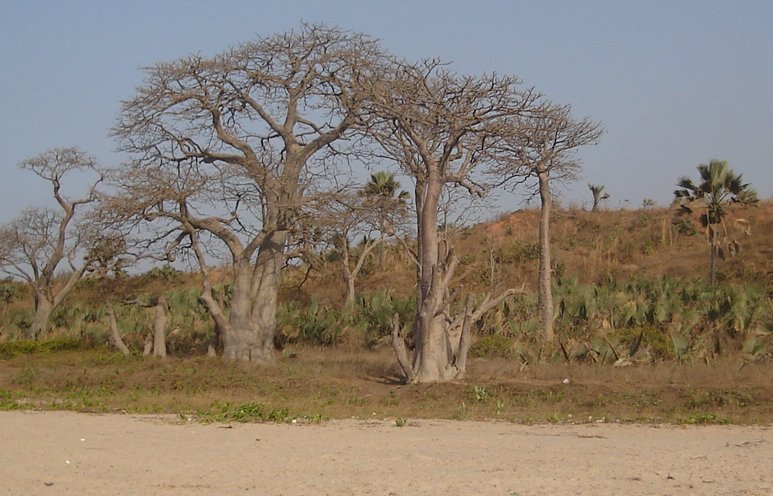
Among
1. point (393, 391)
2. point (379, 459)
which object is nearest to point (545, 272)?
point (393, 391)

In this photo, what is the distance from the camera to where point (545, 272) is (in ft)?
78.0

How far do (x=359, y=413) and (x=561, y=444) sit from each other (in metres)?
4.78

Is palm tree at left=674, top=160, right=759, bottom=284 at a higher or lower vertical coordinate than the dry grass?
higher

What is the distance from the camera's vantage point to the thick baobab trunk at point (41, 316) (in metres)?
28.6

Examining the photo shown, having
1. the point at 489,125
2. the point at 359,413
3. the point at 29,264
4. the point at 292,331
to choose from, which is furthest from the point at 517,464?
the point at 29,264

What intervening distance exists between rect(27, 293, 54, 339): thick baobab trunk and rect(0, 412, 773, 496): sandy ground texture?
668 inches

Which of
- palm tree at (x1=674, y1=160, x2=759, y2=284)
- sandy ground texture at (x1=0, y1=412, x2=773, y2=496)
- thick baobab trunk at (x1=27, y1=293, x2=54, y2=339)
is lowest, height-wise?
sandy ground texture at (x1=0, y1=412, x2=773, y2=496)

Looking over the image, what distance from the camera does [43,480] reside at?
8188 mm

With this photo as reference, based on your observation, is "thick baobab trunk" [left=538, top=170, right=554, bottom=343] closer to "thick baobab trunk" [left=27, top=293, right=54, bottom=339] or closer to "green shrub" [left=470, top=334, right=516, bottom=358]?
"green shrub" [left=470, top=334, right=516, bottom=358]

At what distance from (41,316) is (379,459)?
22.6 meters

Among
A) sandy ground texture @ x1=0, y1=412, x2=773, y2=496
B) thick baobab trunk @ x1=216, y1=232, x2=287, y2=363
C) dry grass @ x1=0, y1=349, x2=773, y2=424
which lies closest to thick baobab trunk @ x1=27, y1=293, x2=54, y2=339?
dry grass @ x1=0, y1=349, x2=773, y2=424

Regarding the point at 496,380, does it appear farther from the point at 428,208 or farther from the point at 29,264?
the point at 29,264

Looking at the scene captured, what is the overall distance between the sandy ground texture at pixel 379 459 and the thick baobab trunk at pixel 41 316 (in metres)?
17.0

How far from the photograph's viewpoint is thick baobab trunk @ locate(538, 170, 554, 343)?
76.0ft
